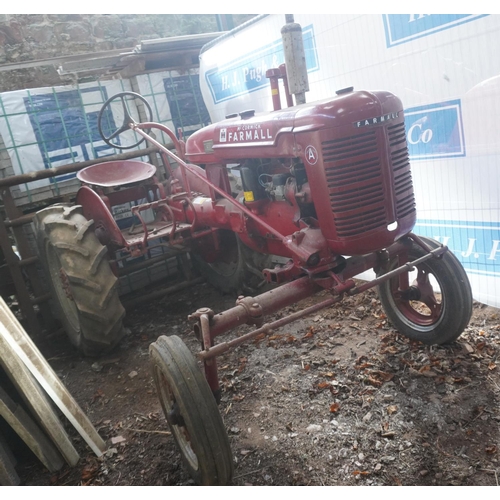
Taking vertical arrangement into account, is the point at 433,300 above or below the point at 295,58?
below

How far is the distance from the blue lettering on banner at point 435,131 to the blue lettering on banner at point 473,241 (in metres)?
0.40

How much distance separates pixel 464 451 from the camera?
5.69ft

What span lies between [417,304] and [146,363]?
1670mm

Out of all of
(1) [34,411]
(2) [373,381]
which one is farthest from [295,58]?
(1) [34,411]

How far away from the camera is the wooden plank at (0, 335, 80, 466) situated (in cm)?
187

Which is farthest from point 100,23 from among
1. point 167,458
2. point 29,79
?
point 167,458

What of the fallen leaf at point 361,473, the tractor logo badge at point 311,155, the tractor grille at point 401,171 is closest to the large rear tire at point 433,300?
the tractor grille at point 401,171

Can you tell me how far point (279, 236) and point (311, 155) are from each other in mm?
403

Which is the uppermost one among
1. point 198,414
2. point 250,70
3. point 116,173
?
point 250,70

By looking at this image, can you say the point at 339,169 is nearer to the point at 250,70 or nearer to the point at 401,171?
the point at 401,171

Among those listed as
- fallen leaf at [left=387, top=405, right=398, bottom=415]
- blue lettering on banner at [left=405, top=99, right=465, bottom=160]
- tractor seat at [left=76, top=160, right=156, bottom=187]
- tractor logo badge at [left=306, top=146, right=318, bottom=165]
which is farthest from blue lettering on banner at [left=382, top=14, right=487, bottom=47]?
fallen leaf at [left=387, top=405, right=398, bottom=415]

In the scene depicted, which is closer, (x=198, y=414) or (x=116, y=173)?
(x=198, y=414)

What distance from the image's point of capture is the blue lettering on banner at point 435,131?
8.24 ft

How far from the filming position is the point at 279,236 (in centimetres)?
207
